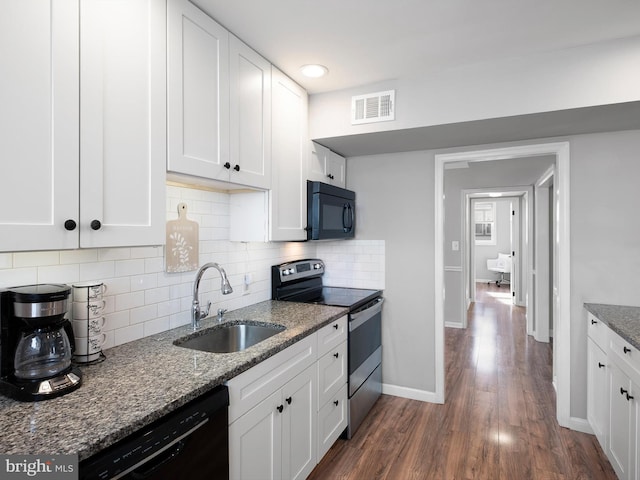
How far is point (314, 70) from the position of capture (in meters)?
2.25

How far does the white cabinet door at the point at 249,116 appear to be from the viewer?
1826 millimetres

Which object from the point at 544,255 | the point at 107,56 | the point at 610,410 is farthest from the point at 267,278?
the point at 544,255

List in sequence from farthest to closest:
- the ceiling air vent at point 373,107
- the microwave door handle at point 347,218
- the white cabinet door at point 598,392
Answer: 1. the microwave door handle at point 347,218
2. the ceiling air vent at point 373,107
3. the white cabinet door at point 598,392

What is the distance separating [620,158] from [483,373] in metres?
2.23

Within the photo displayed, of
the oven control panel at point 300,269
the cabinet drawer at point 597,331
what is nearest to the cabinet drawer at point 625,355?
the cabinet drawer at point 597,331

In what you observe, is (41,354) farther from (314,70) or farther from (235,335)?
(314,70)

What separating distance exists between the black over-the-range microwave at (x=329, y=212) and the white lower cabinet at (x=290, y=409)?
2.17ft

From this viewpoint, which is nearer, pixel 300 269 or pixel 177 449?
pixel 177 449

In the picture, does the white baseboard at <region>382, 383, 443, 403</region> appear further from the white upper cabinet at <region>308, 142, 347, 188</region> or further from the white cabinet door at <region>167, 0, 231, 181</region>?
the white cabinet door at <region>167, 0, 231, 181</region>

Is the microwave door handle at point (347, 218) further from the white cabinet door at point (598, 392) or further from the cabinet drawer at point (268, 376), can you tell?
the white cabinet door at point (598, 392)

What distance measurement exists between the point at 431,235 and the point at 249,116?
68.8 inches

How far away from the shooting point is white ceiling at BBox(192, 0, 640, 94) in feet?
5.34

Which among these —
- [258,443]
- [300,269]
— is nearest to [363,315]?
[300,269]

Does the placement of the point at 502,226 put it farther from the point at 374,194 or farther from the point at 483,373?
the point at 374,194
